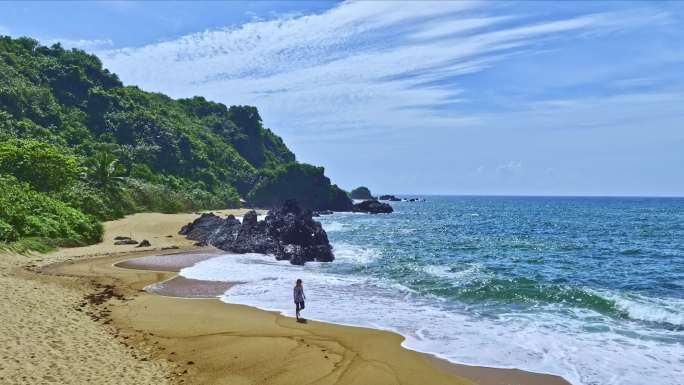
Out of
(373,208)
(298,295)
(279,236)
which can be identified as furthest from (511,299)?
(373,208)

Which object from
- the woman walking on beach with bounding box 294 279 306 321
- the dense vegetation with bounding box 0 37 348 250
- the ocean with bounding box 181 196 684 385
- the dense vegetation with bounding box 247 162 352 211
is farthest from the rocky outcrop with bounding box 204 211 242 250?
the dense vegetation with bounding box 247 162 352 211

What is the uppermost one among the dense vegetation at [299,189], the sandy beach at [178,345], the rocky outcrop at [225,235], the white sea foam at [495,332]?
the dense vegetation at [299,189]

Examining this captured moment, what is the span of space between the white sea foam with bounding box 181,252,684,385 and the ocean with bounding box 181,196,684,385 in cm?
5

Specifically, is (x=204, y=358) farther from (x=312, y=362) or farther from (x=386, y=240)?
(x=386, y=240)

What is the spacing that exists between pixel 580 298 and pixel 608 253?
64.9 feet

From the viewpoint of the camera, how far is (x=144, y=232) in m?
47.6

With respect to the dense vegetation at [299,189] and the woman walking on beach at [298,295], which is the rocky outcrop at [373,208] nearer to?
the dense vegetation at [299,189]

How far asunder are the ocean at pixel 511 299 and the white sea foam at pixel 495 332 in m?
0.05

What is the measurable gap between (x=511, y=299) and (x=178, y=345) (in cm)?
1572

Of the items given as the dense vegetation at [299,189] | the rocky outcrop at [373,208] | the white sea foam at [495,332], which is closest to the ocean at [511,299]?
the white sea foam at [495,332]

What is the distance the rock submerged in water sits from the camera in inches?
1437

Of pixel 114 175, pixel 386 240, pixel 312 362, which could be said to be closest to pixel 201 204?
pixel 114 175

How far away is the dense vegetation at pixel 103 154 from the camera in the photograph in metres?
38.0

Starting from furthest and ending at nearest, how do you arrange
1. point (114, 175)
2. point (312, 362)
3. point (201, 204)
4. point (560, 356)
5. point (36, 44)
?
point (36, 44), point (201, 204), point (114, 175), point (560, 356), point (312, 362)
